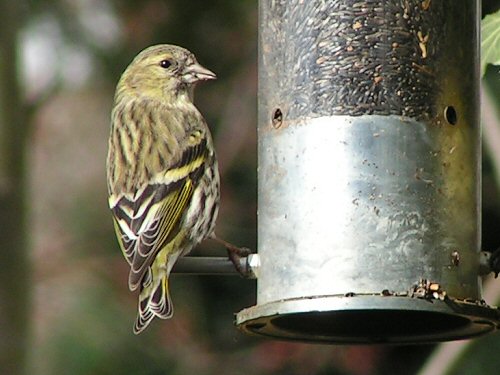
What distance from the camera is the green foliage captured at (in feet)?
24.5

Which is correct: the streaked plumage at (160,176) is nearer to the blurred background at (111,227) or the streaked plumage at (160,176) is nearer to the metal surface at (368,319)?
the metal surface at (368,319)

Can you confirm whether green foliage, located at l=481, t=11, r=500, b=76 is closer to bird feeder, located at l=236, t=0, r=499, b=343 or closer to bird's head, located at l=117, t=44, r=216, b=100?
bird feeder, located at l=236, t=0, r=499, b=343

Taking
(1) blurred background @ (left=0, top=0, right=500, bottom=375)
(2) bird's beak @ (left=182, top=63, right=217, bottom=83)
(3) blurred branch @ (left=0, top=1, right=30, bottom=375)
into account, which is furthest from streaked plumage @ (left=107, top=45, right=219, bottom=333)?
(1) blurred background @ (left=0, top=0, right=500, bottom=375)

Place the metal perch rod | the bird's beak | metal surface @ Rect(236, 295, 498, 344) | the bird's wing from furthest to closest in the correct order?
1. the bird's beak
2. the bird's wing
3. the metal perch rod
4. metal surface @ Rect(236, 295, 498, 344)

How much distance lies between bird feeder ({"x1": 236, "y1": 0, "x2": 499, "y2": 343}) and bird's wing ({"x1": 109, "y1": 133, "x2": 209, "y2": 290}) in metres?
0.63

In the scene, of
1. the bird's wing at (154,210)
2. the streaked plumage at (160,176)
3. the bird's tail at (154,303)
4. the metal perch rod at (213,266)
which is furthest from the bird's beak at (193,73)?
the metal perch rod at (213,266)

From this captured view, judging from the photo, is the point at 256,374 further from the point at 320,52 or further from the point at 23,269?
the point at 320,52

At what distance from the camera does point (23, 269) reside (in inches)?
398

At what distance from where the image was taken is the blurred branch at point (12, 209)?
997 cm

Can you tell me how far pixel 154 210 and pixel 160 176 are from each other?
0.84 feet

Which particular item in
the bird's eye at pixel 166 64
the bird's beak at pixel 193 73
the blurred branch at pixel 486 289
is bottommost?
the blurred branch at pixel 486 289

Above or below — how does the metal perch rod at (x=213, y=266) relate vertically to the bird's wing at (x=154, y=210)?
below

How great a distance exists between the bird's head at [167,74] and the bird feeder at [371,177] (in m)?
1.45

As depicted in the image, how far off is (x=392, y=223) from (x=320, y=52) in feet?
2.96
